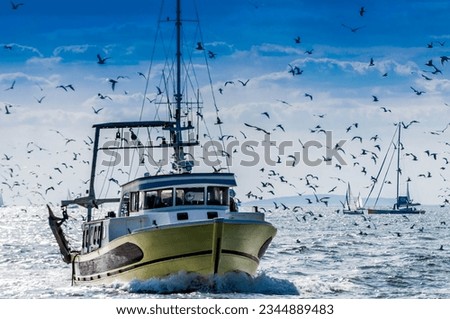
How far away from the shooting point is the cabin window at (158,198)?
42.2 meters

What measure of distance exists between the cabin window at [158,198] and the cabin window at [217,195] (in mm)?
1519

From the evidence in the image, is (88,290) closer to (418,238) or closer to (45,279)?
(45,279)

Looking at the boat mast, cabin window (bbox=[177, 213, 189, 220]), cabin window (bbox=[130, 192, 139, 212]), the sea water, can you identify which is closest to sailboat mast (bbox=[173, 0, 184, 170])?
the boat mast

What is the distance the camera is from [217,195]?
42594 mm

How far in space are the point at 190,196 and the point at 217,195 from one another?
1123mm

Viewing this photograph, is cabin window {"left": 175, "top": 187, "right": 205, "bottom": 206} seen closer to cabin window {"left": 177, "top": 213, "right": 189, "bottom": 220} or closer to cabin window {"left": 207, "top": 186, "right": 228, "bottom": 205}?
cabin window {"left": 207, "top": 186, "right": 228, "bottom": 205}

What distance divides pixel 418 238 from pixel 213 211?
5235cm

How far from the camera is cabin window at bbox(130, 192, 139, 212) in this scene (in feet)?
143

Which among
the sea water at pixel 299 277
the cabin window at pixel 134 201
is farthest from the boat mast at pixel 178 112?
the sea water at pixel 299 277

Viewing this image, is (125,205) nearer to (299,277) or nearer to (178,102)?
(178,102)

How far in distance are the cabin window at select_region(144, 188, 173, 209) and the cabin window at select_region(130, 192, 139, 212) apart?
34.3 inches
